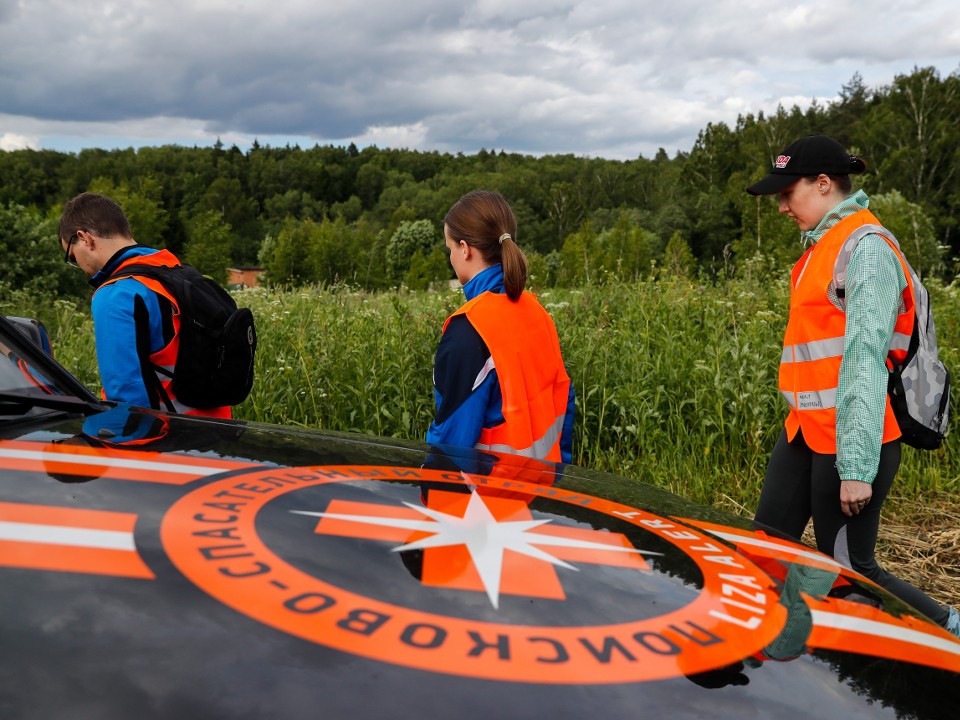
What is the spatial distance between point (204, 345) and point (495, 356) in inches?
53.7

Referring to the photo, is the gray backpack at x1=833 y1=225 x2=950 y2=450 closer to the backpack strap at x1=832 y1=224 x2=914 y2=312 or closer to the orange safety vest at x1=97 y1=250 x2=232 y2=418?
the backpack strap at x1=832 y1=224 x2=914 y2=312

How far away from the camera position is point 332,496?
162cm

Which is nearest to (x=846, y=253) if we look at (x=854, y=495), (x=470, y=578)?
(x=854, y=495)

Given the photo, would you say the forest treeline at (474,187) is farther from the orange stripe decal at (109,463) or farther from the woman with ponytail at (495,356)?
the orange stripe decal at (109,463)

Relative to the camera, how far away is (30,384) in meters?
2.11

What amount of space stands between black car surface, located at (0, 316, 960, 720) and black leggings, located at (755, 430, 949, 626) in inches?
51.2

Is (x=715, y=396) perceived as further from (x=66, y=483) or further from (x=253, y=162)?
(x=253, y=162)

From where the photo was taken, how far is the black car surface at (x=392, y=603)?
100cm

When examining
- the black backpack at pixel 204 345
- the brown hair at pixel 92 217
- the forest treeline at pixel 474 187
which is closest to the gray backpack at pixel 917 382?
the black backpack at pixel 204 345

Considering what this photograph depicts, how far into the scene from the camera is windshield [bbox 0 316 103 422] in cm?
197

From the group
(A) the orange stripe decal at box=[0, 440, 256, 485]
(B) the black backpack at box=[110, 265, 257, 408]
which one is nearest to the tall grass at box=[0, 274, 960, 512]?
(B) the black backpack at box=[110, 265, 257, 408]

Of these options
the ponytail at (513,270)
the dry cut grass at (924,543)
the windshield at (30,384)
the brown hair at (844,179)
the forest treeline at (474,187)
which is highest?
the forest treeline at (474,187)

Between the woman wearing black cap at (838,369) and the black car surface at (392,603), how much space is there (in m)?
1.15

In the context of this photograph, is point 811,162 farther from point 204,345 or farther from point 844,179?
point 204,345
